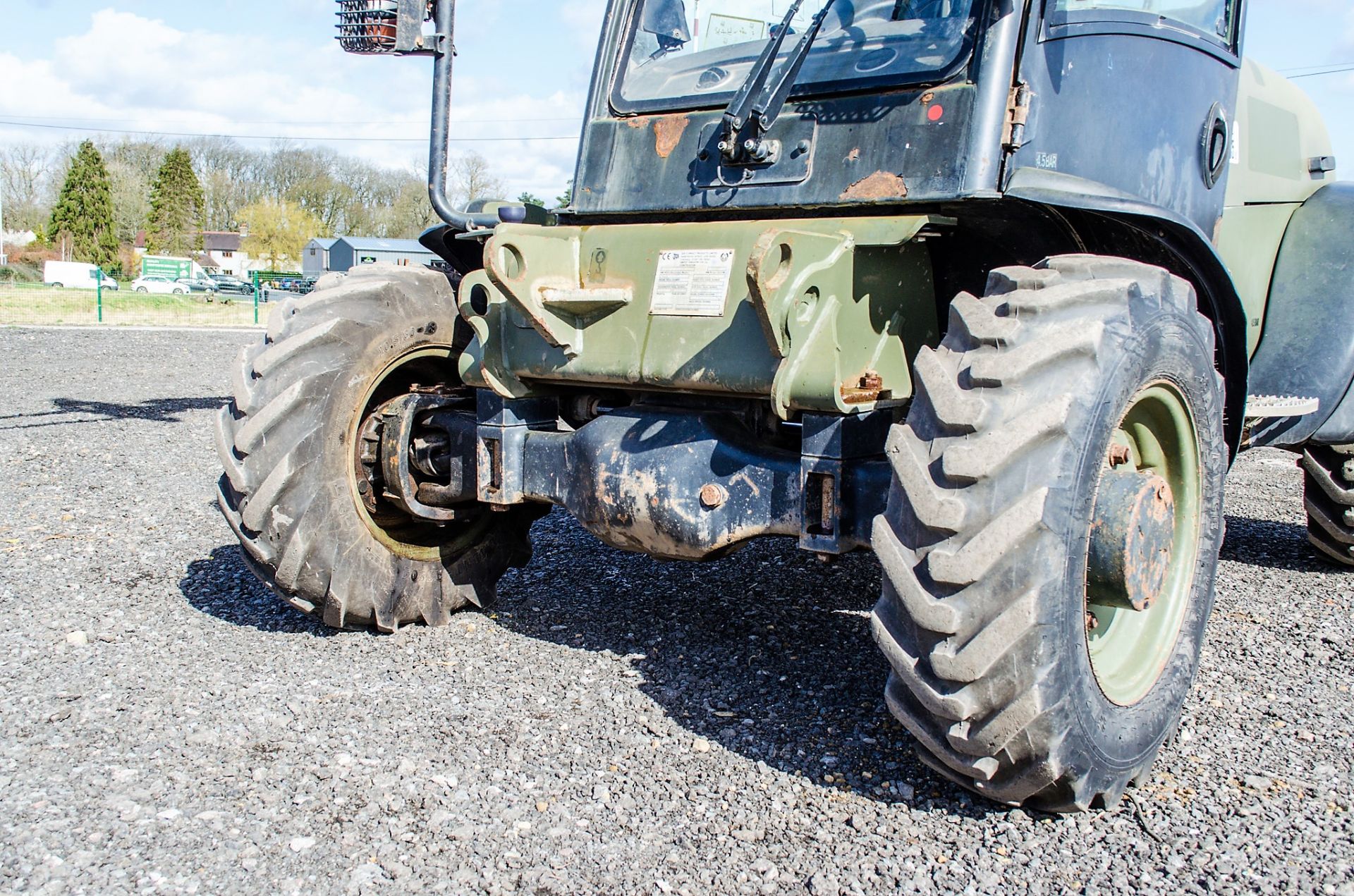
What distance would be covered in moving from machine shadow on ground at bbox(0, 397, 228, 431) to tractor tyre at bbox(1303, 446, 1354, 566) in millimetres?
9009

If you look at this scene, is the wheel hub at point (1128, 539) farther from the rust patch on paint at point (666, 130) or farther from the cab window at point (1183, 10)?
the rust patch on paint at point (666, 130)

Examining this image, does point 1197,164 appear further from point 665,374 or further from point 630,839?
point 630,839

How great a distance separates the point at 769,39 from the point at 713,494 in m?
1.63

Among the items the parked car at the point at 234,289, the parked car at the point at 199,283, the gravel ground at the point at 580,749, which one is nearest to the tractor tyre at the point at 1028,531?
the gravel ground at the point at 580,749

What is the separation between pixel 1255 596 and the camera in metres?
5.38

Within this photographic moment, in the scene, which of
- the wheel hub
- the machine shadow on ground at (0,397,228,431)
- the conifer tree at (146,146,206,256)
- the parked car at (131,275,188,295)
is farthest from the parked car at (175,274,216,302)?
the wheel hub

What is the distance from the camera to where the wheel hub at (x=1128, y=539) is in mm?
3020

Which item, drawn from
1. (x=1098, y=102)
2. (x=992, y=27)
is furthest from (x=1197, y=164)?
(x=992, y=27)

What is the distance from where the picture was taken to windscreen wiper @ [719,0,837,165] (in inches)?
139

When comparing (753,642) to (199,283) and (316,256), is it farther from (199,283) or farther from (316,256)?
(316,256)

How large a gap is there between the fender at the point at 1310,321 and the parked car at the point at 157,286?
52.7 meters

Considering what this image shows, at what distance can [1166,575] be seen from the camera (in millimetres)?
3551

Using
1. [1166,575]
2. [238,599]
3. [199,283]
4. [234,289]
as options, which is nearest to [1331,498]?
[1166,575]

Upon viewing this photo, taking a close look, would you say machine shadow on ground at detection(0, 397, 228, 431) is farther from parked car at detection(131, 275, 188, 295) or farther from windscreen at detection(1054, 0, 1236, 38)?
parked car at detection(131, 275, 188, 295)
